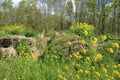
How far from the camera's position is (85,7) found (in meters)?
34.2

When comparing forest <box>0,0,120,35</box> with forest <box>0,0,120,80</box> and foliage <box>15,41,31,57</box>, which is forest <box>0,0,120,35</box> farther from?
foliage <box>15,41,31,57</box>

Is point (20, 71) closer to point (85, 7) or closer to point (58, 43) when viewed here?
point (58, 43)

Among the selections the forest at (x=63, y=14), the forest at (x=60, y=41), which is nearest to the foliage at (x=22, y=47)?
the forest at (x=60, y=41)

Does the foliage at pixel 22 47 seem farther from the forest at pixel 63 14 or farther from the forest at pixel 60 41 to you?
the forest at pixel 63 14

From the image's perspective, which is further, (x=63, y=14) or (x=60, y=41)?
(x=63, y=14)

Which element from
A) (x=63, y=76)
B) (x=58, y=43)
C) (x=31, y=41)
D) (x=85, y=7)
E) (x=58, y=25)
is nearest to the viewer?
(x=63, y=76)

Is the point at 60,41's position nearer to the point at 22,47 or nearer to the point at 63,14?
the point at 22,47

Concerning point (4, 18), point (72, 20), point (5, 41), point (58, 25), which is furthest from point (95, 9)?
point (5, 41)

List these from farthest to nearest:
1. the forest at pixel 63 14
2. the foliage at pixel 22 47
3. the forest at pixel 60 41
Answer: the forest at pixel 63 14, the foliage at pixel 22 47, the forest at pixel 60 41

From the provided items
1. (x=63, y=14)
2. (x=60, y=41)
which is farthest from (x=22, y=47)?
(x=63, y=14)

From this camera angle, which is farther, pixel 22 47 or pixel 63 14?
pixel 63 14

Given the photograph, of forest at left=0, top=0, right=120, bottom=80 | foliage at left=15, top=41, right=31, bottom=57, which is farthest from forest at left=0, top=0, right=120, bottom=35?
foliage at left=15, top=41, right=31, bottom=57

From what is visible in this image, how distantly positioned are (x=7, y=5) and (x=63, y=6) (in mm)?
8696

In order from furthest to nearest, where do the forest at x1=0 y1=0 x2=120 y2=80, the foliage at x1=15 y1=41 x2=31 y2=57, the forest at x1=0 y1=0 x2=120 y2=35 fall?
the forest at x1=0 y1=0 x2=120 y2=35
the foliage at x1=15 y1=41 x2=31 y2=57
the forest at x1=0 y1=0 x2=120 y2=80
